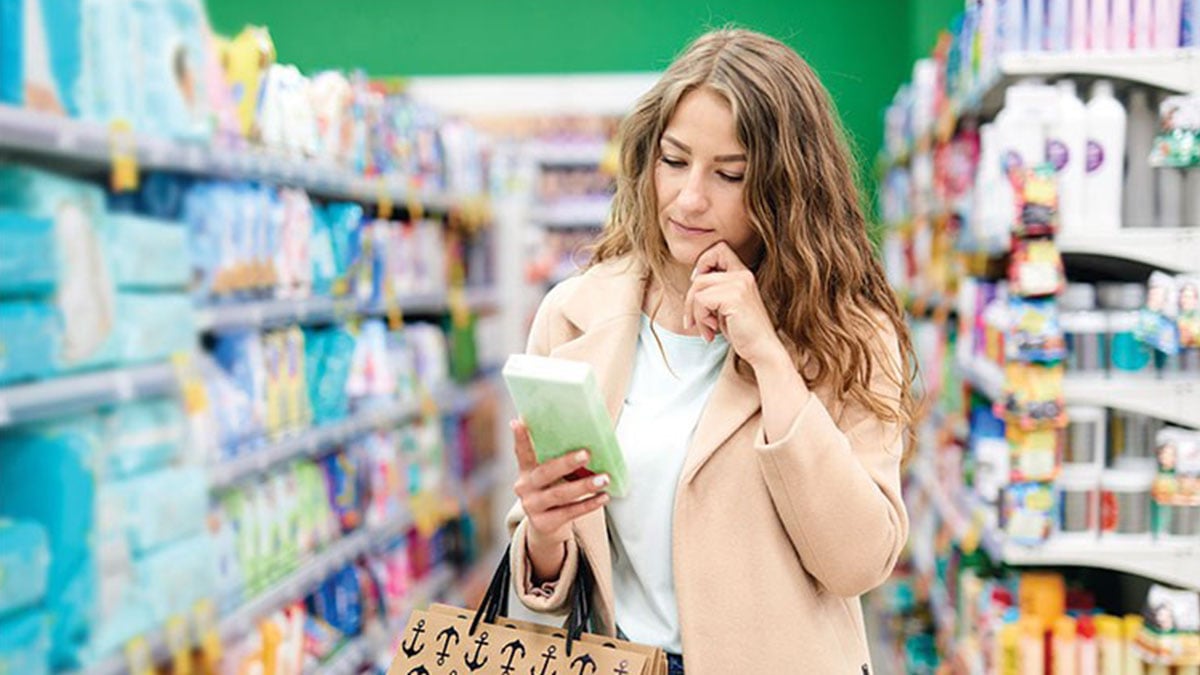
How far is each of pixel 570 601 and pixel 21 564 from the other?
109cm

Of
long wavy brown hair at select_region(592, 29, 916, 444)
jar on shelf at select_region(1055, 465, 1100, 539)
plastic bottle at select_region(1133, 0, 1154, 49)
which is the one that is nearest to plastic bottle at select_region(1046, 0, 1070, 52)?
plastic bottle at select_region(1133, 0, 1154, 49)

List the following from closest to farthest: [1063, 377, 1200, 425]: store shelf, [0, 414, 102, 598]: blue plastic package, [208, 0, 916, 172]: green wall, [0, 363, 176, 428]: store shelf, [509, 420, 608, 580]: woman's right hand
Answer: [509, 420, 608, 580]: woman's right hand < [0, 363, 176, 428]: store shelf < [0, 414, 102, 598]: blue plastic package < [1063, 377, 1200, 425]: store shelf < [208, 0, 916, 172]: green wall

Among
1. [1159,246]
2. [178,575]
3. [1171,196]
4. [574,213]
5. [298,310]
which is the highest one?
[574,213]

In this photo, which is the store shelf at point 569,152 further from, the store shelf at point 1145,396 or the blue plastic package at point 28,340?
the blue plastic package at point 28,340

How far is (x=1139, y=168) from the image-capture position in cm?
307

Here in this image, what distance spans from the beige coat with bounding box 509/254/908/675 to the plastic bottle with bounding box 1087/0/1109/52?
1698 millimetres

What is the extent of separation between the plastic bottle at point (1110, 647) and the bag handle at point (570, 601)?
70.9 inches

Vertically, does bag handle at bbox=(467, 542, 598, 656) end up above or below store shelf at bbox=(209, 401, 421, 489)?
above

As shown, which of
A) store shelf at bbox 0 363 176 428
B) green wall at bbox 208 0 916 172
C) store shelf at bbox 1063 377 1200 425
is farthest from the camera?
green wall at bbox 208 0 916 172

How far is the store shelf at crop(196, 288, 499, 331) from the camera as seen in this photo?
317 centimetres

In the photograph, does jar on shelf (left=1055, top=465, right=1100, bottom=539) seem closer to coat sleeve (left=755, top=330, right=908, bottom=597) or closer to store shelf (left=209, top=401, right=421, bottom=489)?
coat sleeve (left=755, top=330, right=908, bottom=597)

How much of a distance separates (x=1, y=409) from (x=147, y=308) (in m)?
0.58

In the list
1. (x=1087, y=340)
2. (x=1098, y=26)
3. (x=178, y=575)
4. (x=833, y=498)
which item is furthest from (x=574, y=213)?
(x=833, y=498)

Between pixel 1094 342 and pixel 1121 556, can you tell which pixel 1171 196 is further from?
pixel 1121 556
